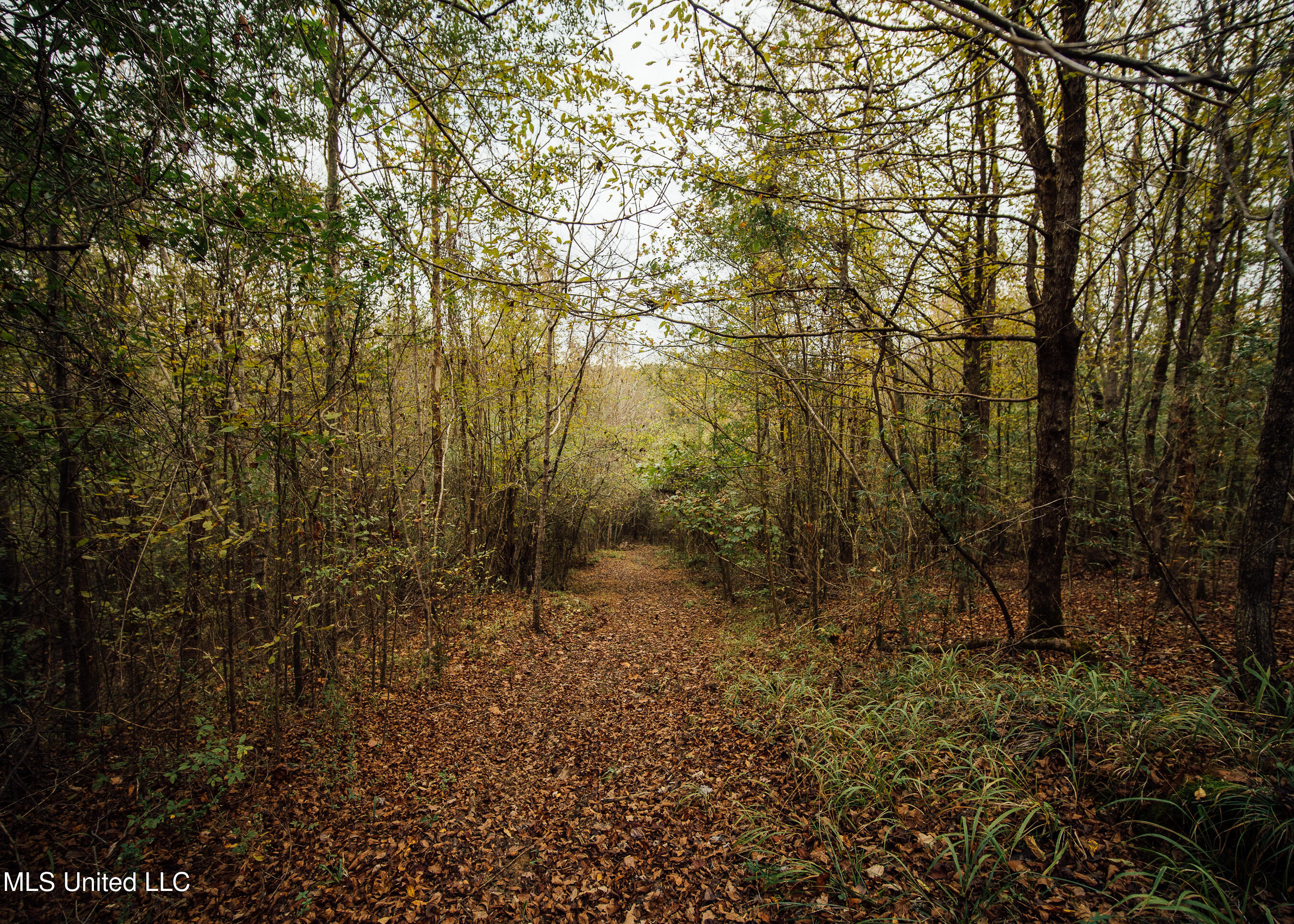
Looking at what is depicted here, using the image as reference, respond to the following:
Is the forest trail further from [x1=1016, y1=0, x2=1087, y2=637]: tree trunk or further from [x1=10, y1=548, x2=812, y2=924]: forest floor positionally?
[x1=1016, y1=0, x2=1087, y2=637]: tree trunk

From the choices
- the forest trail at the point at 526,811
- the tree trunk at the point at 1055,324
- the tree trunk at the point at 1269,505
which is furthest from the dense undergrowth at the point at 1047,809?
the tree trunk at the point at 1055,324

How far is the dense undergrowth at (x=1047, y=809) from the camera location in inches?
89.0

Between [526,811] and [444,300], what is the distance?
4875 millimetres

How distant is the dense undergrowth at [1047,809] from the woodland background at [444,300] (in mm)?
552

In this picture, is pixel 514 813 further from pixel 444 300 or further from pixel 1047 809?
pixel 444 300

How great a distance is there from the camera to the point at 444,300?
4969mm

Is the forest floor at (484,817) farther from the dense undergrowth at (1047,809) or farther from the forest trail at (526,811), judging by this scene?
the dense undergrowth at (1047,809)

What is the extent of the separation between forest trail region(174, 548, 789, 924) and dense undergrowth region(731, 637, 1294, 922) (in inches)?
19.7

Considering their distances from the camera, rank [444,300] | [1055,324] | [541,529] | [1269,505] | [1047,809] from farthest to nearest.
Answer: [541,529] < [444,300] < [1055,324] < [1269,505] < [1047,809]

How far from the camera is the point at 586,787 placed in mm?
4156

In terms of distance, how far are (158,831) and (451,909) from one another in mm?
2252

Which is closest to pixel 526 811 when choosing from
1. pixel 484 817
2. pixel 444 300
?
pixel 484 817

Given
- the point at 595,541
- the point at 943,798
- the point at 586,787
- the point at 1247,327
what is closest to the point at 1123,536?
the point at 1247,327

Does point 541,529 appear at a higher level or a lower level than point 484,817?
higher
